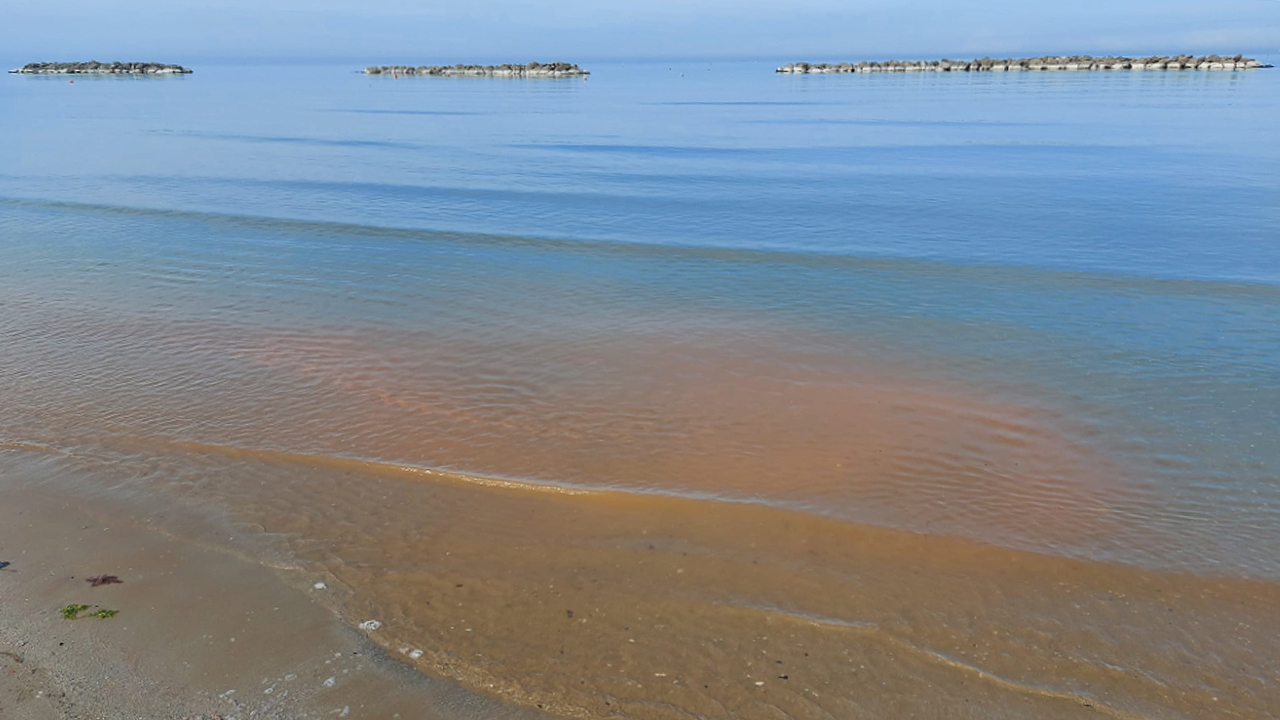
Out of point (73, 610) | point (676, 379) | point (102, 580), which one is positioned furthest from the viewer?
point (676, 379)

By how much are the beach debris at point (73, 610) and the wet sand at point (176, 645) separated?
5 cm

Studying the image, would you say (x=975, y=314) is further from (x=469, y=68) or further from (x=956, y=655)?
(x=469, y=68)

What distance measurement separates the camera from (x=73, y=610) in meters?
5.58

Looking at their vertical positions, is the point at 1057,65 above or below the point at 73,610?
above

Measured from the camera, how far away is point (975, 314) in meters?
13.0

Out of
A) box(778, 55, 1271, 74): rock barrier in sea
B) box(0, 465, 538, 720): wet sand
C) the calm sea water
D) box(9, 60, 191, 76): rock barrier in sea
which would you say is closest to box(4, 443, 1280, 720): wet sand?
box(0, 465, 538, 720): wet sand

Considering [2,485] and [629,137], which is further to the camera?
[629,137]

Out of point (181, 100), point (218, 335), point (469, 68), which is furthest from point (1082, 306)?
point (469, 68)

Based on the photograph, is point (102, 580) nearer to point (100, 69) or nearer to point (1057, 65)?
point (1057, 65)

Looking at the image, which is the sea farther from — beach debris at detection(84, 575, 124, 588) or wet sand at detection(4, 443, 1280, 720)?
beach debris at detection(84, 575, 124, 588)

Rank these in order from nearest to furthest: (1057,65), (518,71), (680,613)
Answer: (680,613) < (1057,65) < (518,71)

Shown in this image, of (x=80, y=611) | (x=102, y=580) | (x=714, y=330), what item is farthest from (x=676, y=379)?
(x=80, y=611)

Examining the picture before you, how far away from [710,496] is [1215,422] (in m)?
5.50

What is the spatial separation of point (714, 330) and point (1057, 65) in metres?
118
